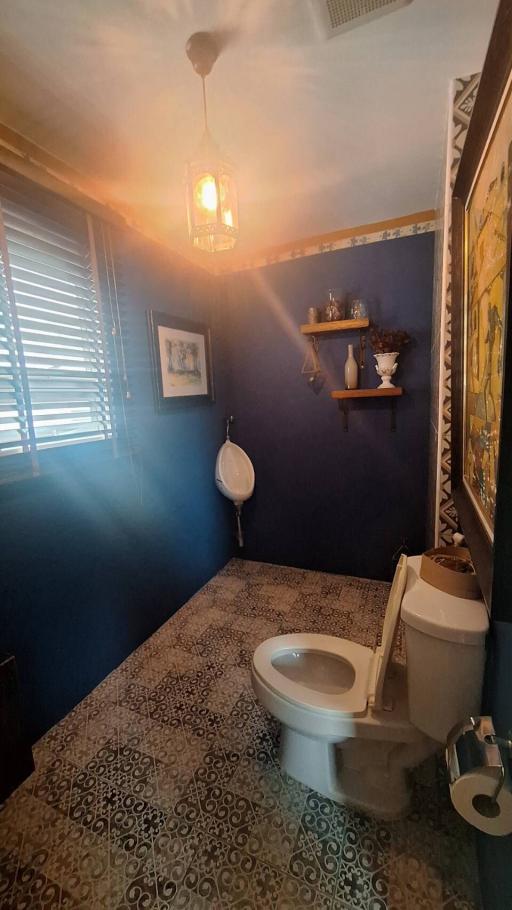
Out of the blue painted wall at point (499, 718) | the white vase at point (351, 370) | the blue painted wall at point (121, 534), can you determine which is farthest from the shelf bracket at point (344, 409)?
the blue painted wall at point (499, 718)

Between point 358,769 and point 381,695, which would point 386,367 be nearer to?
point 381,695

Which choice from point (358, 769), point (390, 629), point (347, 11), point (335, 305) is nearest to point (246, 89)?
point (347, 11)

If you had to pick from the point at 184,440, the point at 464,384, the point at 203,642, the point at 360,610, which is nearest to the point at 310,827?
the point at 203,642

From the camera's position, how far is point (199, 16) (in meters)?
1.03

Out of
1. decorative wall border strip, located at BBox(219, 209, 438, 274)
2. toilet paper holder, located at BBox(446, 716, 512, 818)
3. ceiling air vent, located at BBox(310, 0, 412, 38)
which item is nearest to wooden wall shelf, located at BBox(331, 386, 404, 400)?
decorative wall border strip, located at BBox(219, 209, 438, 274)

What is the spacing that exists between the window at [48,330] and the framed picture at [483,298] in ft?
5.19

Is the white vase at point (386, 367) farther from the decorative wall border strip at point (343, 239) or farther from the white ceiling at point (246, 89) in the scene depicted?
the white ceiling at point (246, 89)

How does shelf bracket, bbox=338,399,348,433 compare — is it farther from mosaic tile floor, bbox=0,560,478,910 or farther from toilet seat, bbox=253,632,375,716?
mosaic tile floor, bbox=0,560,478,910

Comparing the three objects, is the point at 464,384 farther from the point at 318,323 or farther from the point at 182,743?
the point at 182,743

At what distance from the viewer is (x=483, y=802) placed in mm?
597

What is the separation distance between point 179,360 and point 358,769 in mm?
2268

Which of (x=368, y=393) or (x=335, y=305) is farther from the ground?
(x=335, y=305)

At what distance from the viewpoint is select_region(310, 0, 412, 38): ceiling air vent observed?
0.99 m

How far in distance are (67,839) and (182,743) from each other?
446mm
